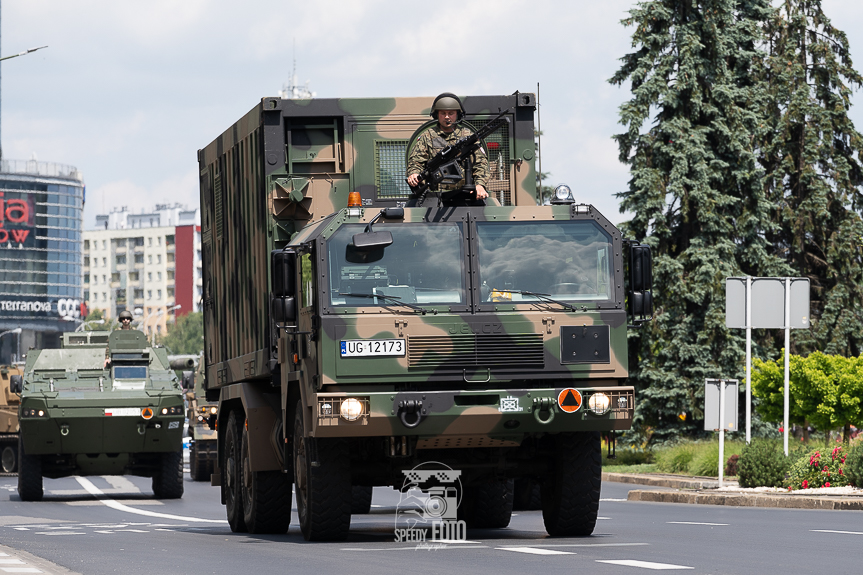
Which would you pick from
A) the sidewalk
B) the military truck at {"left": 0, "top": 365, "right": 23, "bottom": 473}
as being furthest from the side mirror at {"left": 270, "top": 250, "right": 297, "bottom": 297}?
the military truck at {"left": 0, "top": 365, "right": 23, "bottom": 473}

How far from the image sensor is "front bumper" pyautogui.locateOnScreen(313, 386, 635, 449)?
1296 centimetres

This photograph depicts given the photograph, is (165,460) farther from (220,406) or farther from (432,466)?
(432,466)

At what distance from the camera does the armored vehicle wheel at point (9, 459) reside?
3850 cm

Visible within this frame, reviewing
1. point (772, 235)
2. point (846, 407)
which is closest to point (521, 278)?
point (846, 407)

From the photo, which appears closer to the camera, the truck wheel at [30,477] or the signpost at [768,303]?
the signpost at [768,303]

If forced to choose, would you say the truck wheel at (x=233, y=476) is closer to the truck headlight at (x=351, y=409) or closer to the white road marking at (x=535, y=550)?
the truck headlight at (x=351, y=409)

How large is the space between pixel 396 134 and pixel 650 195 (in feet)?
81.5

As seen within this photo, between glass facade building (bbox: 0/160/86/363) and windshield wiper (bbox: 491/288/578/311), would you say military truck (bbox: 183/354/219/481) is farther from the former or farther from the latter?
glass facade building (bbox: 0/160/86/363)

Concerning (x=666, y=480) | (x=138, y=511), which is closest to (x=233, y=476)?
(x=138, y=511)

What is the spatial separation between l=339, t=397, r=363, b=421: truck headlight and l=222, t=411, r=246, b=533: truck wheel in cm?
354

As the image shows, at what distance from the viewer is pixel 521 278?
1336 centimetres

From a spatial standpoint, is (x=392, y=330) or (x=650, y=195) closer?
(x=392, y=330)

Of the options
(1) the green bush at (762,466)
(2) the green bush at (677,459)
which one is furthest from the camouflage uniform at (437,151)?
(2) the green bush at (677,459)

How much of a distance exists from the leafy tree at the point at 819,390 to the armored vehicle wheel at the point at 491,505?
1470cm
